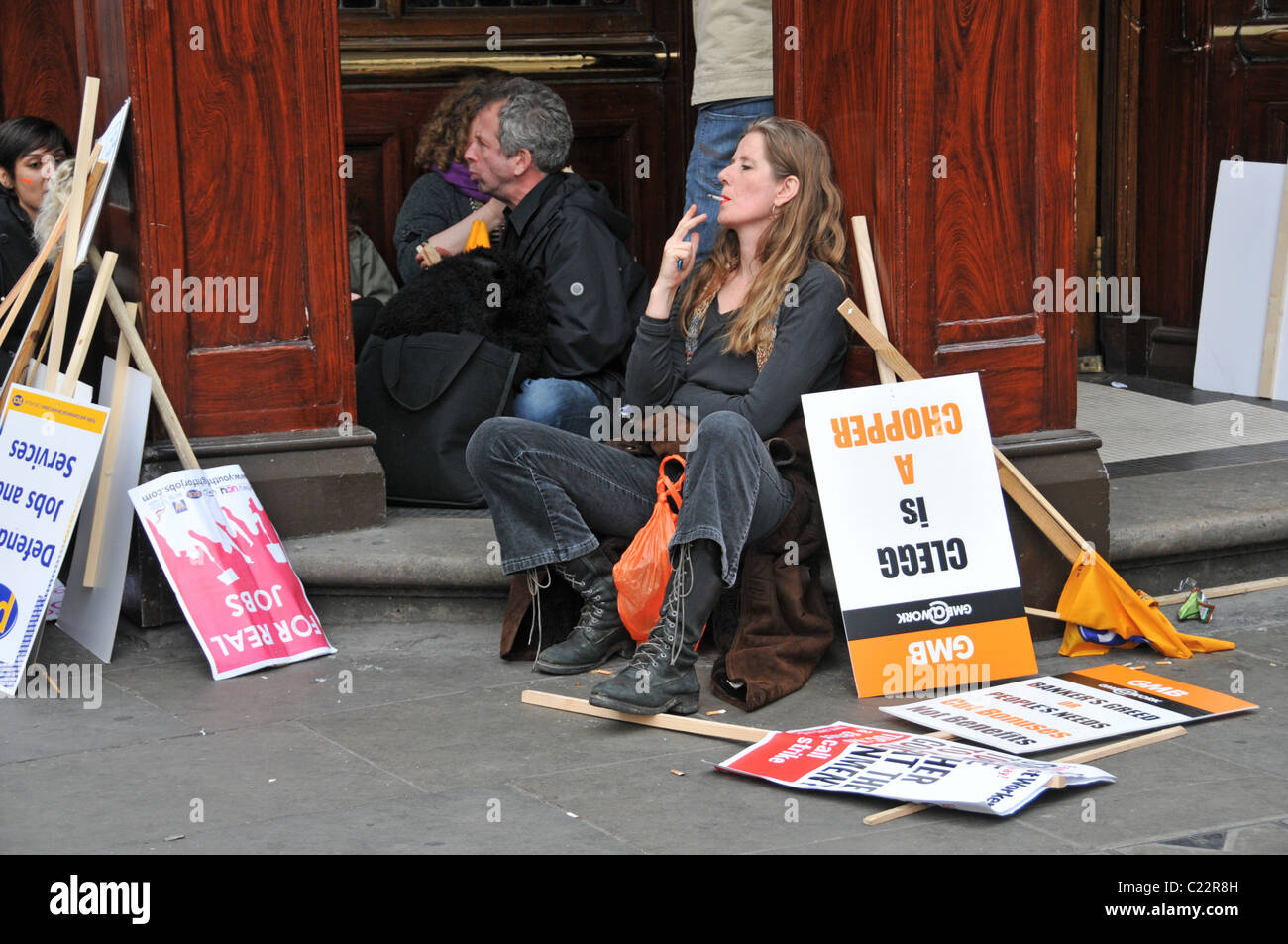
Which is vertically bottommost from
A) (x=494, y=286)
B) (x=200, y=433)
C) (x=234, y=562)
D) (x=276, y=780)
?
(x=276, y=780)

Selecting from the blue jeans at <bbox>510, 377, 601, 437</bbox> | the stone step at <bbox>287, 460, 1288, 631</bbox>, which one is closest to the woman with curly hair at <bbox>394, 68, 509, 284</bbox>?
the blue jeans at <bbox>510, 377, 601, 437</bbox>

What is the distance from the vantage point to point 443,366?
16.6ft

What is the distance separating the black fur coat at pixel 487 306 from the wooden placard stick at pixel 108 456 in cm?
91

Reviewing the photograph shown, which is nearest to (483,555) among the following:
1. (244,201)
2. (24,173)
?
(244,201)

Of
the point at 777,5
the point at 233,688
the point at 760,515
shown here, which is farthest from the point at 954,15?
the point at 233,688

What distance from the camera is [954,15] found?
4.41m

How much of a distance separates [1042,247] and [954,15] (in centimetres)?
67

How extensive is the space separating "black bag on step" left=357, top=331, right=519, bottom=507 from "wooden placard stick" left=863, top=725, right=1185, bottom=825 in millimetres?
2084

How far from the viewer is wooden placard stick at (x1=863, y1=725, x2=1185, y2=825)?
11.0 feet

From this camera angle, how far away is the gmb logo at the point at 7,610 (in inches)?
169

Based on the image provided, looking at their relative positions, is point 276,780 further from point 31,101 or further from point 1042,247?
point 31,101

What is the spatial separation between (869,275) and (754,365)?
393 mm

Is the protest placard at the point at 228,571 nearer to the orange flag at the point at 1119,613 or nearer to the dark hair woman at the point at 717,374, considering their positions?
the dark hair woman at the point at 717,374

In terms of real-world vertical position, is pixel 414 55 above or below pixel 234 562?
above
